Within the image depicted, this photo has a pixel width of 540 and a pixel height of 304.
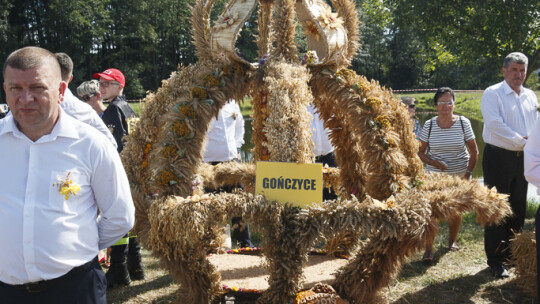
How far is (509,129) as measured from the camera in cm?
448

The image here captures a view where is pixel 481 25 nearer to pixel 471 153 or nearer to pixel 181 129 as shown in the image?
pixel 471 153

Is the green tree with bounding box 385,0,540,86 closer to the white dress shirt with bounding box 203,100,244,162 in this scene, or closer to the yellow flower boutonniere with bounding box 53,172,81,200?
the white dress shirt with bounding box 203,100,244,162

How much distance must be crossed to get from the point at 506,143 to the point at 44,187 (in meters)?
4.31

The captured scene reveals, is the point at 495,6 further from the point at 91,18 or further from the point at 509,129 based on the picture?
the point at 91,18

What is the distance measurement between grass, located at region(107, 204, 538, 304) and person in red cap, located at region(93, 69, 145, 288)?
123mm

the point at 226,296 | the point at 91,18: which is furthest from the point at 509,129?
the point at 91,18

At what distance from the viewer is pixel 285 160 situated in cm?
323

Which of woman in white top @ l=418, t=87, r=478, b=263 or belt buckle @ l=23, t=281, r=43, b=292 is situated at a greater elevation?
woman in white top @ l=418, t=87, r=478, b=263

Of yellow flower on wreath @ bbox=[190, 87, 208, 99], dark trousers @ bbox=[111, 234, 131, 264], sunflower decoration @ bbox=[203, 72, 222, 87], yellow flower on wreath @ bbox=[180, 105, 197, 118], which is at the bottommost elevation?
dark trousers @ bbox=[111, 234, 131, 264]

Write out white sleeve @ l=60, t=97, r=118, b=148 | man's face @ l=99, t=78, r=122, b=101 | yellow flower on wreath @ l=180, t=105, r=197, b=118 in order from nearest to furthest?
white sleeve @ l=60, t=97, r=118, b=148 → yellow flower on wreath @ l=180, t=105, r=197, b=118 → man's face @ l=99, t=78, r=122, b=101

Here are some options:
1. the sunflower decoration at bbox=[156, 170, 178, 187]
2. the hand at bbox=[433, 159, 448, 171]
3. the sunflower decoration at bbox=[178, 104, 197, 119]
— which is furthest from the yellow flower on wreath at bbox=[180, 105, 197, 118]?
the hand at bbox=[433, 159, 448, 171]

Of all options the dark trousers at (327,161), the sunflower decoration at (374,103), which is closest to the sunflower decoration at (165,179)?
the sunflower decoration at (374,103)

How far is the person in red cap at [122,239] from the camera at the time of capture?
4438mm

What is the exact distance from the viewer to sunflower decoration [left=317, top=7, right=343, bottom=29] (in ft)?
12.4
